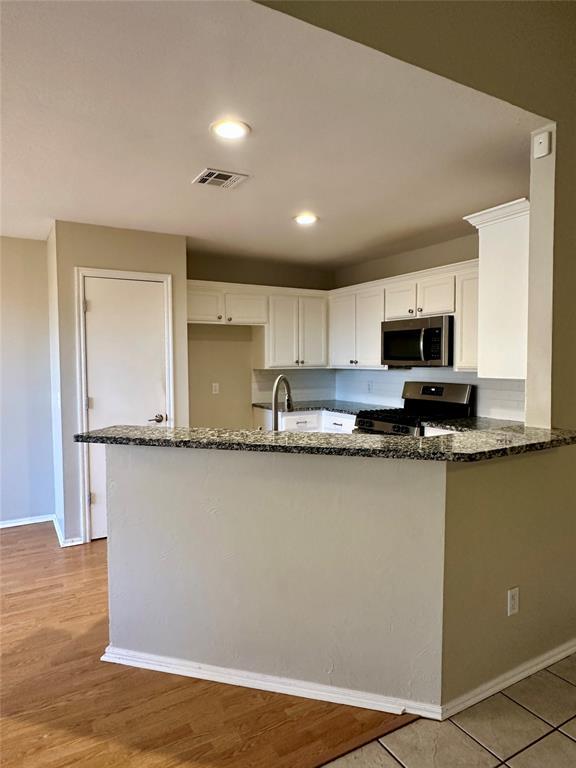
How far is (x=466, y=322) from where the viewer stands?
376 cm

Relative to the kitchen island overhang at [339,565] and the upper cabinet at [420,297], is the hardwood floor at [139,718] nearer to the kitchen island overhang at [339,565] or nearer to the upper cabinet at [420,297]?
the kitchen island overhang at [339,565]

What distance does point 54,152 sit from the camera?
245 cm

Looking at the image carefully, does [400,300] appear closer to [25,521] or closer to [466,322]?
[466,322]

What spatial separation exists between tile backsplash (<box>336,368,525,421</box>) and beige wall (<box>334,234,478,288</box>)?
3.21 feet

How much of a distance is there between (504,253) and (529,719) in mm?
2261

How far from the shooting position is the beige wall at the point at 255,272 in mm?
4910

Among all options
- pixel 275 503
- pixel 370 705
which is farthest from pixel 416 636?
pixel 275 503

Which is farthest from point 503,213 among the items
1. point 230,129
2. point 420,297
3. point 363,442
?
point 363,442

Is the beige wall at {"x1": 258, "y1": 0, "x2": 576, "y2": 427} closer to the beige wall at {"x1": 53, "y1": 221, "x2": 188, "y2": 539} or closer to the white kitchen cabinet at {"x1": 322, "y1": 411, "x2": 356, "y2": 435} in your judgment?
the white kitchen cabinet at {"x1": 322, "y1": 411, "x2": 356, "y2": 435}

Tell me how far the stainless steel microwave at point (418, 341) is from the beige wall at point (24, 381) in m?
3.07

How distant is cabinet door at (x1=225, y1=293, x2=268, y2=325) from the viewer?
4773mm

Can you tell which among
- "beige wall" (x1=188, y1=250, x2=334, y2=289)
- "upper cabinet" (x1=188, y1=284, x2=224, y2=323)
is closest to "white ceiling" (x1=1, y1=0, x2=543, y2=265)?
"upper cabinet" (x1=188, y1=284, x2=224, y2=323)

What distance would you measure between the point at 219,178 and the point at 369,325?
2.37 meters

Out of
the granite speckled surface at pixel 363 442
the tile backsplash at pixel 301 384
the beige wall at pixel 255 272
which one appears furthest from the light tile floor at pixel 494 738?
the beige wall at pixel 255 272
